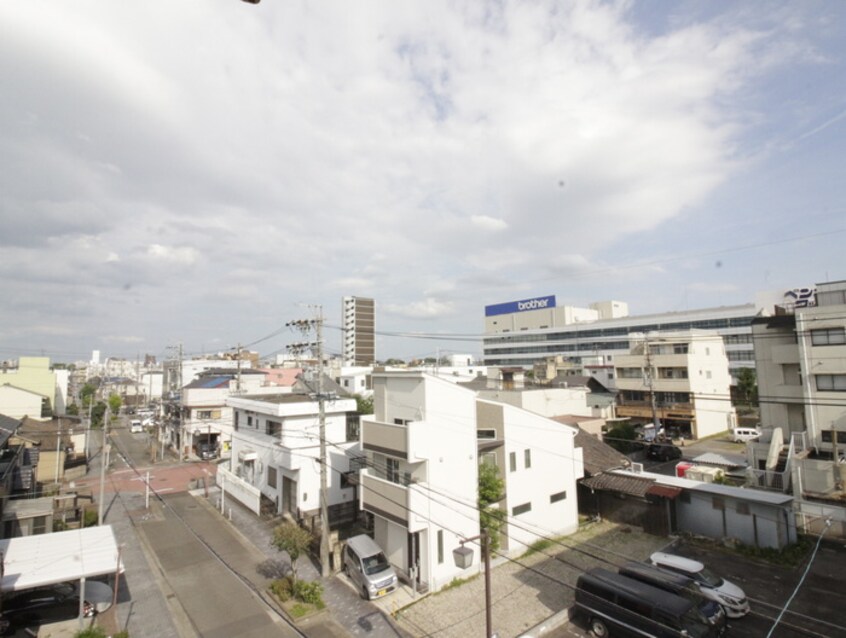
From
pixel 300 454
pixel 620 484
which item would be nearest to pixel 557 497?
pixel 620 484

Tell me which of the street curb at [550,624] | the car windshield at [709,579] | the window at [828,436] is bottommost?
the street curb at [550,624]

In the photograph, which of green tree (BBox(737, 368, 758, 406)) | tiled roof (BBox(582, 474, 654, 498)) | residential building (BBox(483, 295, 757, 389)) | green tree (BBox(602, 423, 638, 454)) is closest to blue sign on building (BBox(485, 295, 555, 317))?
residential building (BBox(483, 295, 757, 389))

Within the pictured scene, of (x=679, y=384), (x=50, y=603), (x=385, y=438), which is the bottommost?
(x=50, y=603)

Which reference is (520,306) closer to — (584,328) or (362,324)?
(584,328)

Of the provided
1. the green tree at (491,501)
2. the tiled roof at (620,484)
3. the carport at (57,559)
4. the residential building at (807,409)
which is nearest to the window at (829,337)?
the residential building at (807,409)

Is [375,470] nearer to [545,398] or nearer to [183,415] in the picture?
[545,398]

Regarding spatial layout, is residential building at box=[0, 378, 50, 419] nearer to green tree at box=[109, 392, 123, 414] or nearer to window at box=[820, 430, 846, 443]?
green tree at box=[109, 392, 123, 414]

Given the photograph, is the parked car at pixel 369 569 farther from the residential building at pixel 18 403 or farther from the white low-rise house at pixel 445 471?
the residential building at pixel 18 403
